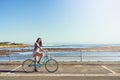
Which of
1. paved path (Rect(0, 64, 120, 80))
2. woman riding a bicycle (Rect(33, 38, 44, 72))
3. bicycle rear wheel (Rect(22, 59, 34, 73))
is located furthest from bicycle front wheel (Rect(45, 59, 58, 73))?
bicycle rear wheel (Rect(22, 59, 34, 73))

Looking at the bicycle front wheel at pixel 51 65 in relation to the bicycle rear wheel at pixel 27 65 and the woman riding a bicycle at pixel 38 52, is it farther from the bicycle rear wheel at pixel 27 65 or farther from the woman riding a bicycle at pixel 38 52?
the bicycle rear wheel at pixel 27 65

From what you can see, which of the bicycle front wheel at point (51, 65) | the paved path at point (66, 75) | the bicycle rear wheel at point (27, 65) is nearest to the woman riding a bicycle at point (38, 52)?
the bicycle rear wheel at point (27, 65)

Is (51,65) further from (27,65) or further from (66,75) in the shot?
(66,75)

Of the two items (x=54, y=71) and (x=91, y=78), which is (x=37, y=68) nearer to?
(x=54, y=71)

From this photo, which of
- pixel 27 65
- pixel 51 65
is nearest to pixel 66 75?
pixel 51 65

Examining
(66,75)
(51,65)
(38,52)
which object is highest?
(38,52)

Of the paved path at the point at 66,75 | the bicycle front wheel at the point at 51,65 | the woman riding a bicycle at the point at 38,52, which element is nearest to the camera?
the paved path at the point at 66,75

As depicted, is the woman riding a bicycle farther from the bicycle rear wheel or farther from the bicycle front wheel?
the bicycle front wheel

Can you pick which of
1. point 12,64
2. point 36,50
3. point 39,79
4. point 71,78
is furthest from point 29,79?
point 12,64

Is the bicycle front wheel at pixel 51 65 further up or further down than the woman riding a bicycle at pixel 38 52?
further down

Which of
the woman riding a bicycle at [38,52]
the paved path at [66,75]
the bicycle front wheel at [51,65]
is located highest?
the woman riding a bicycle at [38,52]

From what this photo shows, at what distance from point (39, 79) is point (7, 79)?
1.41 metres

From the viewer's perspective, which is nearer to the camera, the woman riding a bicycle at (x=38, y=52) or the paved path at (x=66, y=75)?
the paved path at (x=66, y=75)

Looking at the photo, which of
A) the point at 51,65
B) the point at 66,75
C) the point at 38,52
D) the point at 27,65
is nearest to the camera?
the point at 66,75
